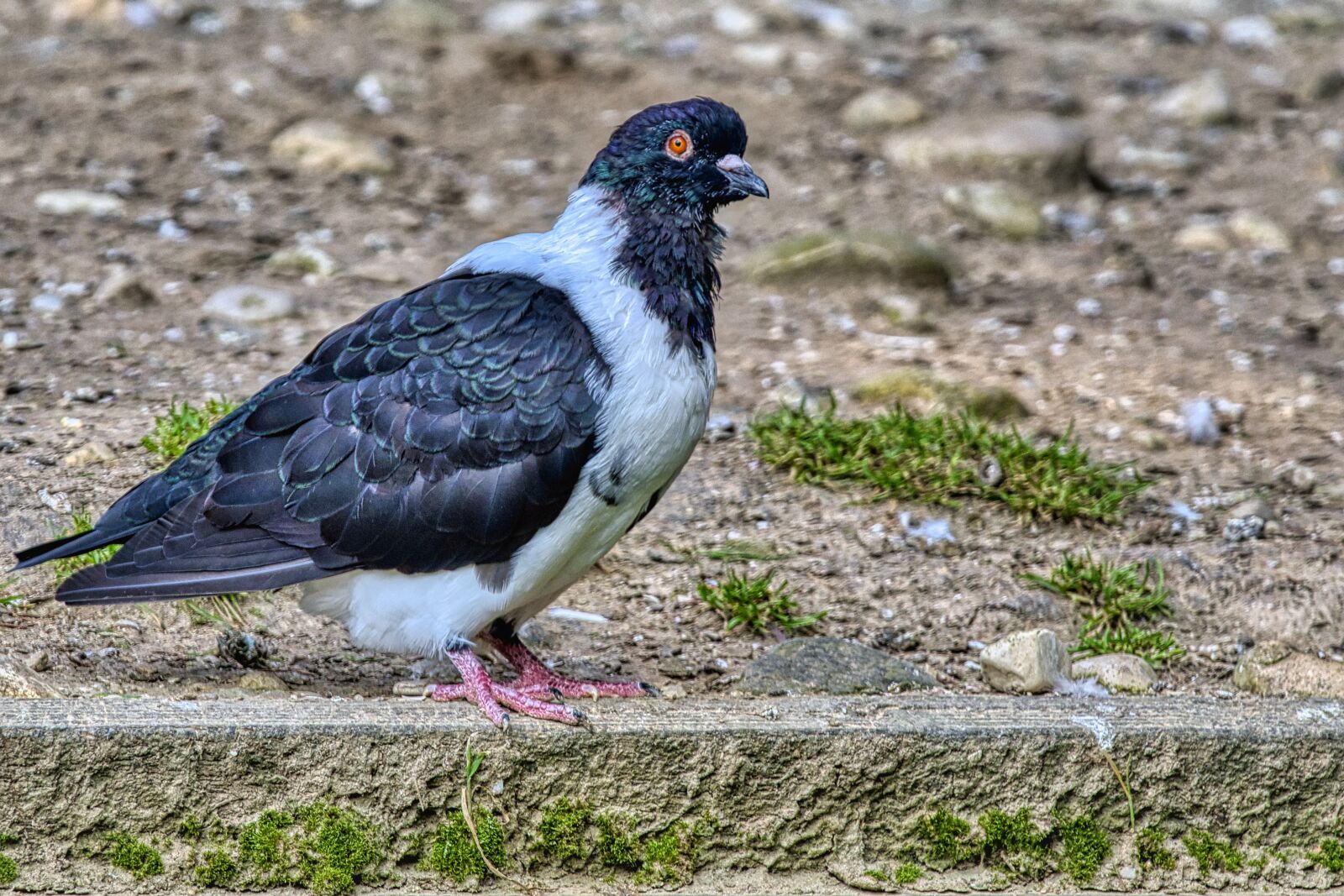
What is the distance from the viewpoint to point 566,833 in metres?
3.64

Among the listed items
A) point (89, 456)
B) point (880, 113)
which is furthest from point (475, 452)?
point (880, 113)

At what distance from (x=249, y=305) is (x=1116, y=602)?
369 centimetres

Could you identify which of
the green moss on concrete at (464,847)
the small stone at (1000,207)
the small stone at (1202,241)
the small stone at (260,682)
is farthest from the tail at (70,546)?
the small stone at (1202,241)

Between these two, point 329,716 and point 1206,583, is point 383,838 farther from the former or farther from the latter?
point 1206,583

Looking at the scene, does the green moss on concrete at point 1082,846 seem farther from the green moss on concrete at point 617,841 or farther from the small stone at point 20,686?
the small stone at point 20,686

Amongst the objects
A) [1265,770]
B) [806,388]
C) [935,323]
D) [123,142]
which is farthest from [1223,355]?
[123,142]

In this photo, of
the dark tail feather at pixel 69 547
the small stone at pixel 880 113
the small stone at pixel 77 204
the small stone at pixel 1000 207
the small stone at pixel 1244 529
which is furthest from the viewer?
the small stone at pixel 880 113

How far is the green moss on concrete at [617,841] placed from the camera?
365 centimetres

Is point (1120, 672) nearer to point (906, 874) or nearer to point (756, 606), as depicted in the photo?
point (756, 606)

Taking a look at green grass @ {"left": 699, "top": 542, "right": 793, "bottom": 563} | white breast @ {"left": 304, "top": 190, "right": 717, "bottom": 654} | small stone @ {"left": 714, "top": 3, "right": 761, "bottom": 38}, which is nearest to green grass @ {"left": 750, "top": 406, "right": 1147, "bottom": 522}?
green grass @ {"left": 699, "top": 542, "right": 793, "bottom": 563}

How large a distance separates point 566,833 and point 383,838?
41 centimetres

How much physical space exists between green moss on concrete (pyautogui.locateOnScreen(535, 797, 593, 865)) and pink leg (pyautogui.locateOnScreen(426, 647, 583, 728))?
0.61ft

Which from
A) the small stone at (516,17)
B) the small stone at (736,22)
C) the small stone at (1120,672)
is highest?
the small stone at (516,17)

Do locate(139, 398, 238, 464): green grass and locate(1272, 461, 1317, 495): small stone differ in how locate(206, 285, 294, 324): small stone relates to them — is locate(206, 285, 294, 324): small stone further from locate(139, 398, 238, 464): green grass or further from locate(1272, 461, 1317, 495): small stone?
locate(1272, 461, 1317, 495): small stone
